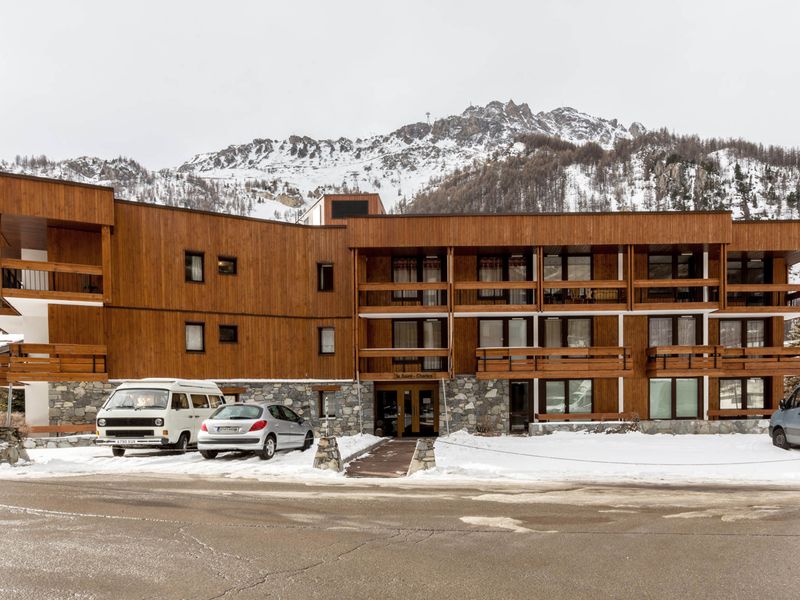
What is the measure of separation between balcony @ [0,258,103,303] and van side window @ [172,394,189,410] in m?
6.72

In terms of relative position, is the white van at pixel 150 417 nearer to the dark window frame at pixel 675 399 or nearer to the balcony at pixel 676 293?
the balcony at pixel 676 293

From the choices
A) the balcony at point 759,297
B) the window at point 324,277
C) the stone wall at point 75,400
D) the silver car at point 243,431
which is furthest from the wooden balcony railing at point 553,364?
the stone wall at point 75,400

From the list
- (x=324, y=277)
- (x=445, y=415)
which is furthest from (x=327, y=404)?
(x=324, y=277)

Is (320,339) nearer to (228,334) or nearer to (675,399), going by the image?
(228,334)

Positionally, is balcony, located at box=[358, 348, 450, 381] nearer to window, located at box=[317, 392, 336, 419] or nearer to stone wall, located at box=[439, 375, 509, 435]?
stone wall, located at box=[439, 375, 509, 435]

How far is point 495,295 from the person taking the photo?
27.0 meters

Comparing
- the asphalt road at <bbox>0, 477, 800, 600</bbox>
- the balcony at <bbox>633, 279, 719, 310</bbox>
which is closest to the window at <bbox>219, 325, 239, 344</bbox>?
the asphalt road at <bbox>0, 477, 800, 600</bbox>

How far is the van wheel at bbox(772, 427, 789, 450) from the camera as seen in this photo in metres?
19.4

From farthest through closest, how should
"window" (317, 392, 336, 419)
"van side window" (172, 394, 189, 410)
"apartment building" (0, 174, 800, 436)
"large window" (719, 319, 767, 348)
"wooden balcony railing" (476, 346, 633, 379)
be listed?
"large window" (719, 319, 767, 348) < "window" (317, 392, 336, 419) < "wooden balcony railing" (476, 346, 633, 379) < "apartment building" (0, 174, 800, 436) < "van side window" (172, 394, 189, 410)

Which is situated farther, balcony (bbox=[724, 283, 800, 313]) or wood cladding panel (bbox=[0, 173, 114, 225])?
balcony (bbox=[724, 283, 800, 313])

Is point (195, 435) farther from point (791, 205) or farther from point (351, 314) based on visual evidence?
point (791, 205)

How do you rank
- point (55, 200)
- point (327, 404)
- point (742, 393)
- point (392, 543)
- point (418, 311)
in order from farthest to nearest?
point (742, 393) < point (327, 404) < point (418, 311) < point (55, 200) < point (392, 543)

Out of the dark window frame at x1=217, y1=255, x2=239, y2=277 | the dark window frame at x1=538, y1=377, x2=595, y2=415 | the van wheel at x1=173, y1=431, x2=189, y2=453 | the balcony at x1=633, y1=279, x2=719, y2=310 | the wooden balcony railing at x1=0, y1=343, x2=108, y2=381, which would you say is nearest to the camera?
the van wheel at x1=173, y1=431, x2=189, y2=453

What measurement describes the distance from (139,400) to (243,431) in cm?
347
